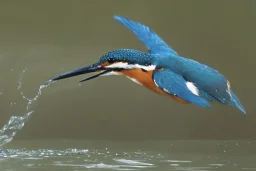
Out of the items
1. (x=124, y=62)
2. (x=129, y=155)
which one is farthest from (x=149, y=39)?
(x=129, y=155)

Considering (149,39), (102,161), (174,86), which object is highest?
(149,39)

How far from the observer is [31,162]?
2.09m

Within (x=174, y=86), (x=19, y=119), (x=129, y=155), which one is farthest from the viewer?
(x=19, y=119)

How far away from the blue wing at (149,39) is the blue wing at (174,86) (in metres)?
0.17

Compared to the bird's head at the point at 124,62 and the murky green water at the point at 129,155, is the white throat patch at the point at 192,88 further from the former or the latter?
the murky green water at the point at 129,155

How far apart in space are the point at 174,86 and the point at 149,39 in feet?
1.04

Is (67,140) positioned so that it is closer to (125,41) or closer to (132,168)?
(125,41)

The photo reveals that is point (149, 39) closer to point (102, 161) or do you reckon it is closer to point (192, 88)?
point (192, 88)

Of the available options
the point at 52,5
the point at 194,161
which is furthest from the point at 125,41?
the point at 194,161

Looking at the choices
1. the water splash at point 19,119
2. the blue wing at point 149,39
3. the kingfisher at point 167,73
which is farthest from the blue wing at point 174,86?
the water splash at point 19,119

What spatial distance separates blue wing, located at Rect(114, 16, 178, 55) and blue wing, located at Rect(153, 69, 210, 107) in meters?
0.17

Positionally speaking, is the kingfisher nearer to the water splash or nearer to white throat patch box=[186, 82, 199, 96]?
white throat patch box=[186, 82, 199, 96]

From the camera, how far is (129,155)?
7.49 feet

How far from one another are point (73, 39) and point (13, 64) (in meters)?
0.28
